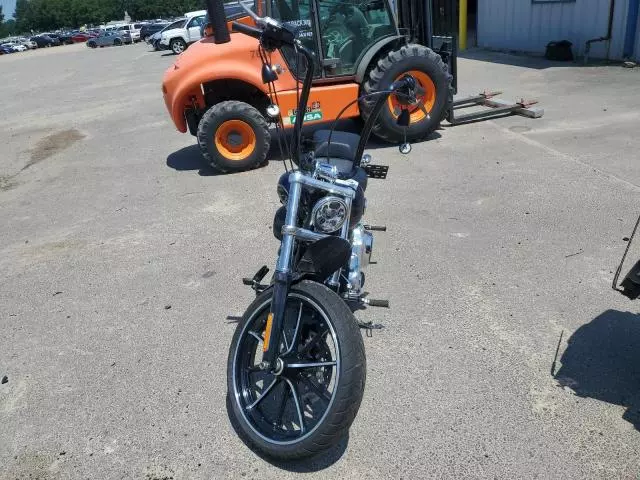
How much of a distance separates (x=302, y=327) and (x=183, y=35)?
29.6m

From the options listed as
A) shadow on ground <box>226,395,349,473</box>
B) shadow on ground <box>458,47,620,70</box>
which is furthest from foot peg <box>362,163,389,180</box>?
shadow on ground <box>458,47,620,70</box>

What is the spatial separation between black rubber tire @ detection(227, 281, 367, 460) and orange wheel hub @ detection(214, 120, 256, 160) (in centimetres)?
471

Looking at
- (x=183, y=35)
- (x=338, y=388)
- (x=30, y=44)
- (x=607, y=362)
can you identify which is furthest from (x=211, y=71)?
(x=30, y=44)

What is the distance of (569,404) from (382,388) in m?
1.01

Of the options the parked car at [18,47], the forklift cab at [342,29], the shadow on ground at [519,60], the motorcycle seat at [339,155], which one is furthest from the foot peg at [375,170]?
the parked car at [18,47]

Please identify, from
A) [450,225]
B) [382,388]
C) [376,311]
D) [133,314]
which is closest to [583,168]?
[450,225]

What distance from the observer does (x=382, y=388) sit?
3068mm

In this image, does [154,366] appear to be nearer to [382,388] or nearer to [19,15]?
[382,388]

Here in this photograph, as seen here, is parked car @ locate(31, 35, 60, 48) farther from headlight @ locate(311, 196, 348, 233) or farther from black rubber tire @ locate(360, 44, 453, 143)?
headlight @ locate(311, 196, 348, 233)

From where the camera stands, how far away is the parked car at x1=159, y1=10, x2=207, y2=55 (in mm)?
28344

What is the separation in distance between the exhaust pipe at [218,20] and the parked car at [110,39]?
4460 centimetres

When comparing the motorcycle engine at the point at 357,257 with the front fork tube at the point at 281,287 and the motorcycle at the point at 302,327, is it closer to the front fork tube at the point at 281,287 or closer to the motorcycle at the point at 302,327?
the motorcycle at the point at 302,327

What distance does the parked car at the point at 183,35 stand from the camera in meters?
28.3

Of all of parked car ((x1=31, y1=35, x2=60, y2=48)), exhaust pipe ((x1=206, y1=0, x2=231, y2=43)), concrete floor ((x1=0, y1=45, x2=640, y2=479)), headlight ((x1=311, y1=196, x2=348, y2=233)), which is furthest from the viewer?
parked car ((x1=31, y1=35, x2=60, y2=48))
